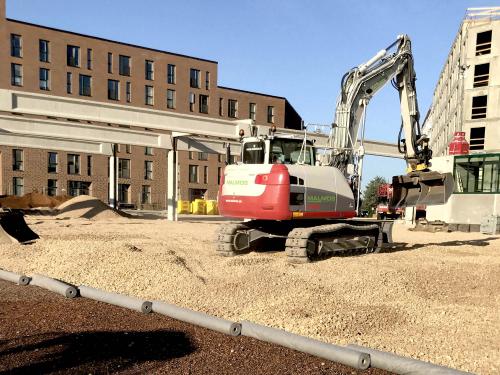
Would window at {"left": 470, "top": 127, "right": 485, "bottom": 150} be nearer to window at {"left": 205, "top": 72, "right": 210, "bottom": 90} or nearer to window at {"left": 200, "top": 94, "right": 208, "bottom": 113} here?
window at {"left": 200, "top": 94, "right": 208, "bottom": 113}

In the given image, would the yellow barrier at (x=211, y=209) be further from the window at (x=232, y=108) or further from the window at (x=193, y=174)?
the window at (x=232, y=108)

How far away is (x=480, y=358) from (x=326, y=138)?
8246 millimetres

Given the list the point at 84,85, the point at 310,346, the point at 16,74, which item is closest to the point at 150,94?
the point at 84,85

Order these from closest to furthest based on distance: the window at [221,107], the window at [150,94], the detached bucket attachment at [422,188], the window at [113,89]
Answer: the detached bucket attachment at [422,188]
the window at [113,89]
the window at [150,94]
the window at [221,107]

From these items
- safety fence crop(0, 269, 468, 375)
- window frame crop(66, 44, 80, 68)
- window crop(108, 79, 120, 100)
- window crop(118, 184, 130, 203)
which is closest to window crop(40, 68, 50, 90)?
window frame crop(66, 44, 80, 68)

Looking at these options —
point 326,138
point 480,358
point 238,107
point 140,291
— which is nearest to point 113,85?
point 238,107

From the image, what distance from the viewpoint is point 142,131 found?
2330 centimetres

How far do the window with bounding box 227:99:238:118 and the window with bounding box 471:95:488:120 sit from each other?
34803mm

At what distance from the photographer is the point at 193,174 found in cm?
6262

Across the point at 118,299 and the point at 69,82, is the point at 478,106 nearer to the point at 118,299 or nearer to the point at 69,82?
the point at 118,299

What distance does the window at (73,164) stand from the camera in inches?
2112

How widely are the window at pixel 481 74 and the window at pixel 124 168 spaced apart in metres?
40.0

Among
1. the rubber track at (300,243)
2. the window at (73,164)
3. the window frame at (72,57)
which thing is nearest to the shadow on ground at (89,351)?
the rubber track at (300,243)

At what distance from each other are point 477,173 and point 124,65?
4592cm
